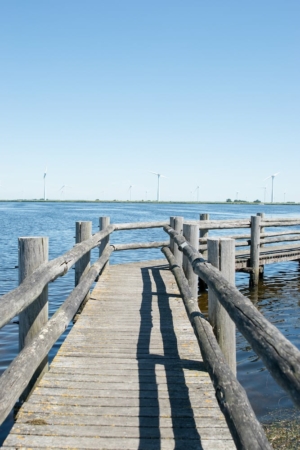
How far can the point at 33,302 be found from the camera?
12.9 feet

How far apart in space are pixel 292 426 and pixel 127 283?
475cm

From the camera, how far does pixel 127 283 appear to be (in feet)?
29.4

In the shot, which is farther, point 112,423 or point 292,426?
point 292,426

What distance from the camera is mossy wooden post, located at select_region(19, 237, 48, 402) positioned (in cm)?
376

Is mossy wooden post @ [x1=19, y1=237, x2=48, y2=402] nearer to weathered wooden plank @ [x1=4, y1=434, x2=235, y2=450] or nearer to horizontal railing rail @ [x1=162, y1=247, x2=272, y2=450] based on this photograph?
weathered wooden plank @ [x1=4, y1=434, x2=235, y2=450]

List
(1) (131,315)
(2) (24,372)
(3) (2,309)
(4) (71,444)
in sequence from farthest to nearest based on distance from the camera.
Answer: (1) (131,315), (4) (71,444), (2) (24,372), (3) (2,309)

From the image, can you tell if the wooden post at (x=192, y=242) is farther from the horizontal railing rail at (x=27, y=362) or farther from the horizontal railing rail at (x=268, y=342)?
the horizontal railing rail at (x=268, y=342)

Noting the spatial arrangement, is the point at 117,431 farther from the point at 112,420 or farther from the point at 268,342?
the point at 268,342

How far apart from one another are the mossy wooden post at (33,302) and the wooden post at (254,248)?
9.21 metres

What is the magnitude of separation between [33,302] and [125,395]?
45.9 inches

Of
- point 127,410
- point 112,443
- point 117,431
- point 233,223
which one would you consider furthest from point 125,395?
point 233,223

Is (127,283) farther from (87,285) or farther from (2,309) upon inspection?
(2,309)

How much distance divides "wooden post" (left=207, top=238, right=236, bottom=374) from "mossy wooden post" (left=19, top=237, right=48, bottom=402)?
64.1 inches

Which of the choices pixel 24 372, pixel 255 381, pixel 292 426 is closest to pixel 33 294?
pixel 24 372
